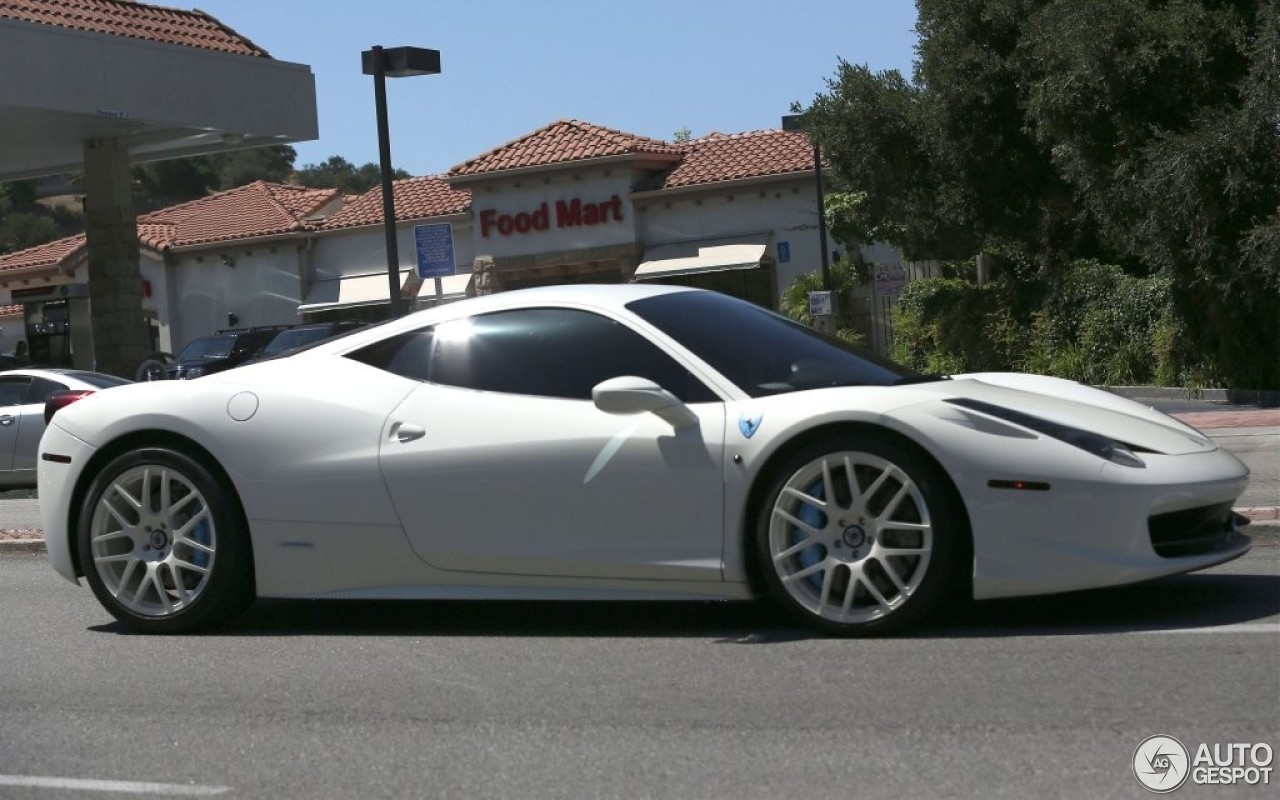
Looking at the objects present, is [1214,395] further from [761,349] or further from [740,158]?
[740,158]

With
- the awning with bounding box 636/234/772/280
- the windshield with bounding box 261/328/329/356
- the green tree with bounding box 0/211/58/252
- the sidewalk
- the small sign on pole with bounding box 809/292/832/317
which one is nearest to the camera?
the sidewalk

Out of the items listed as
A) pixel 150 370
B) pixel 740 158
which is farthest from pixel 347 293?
pixel 150 370

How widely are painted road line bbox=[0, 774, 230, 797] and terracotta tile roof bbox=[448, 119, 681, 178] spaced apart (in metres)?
40.7

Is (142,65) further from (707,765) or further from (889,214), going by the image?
(707,765)

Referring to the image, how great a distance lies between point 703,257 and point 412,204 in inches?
428

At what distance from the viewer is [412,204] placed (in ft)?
166

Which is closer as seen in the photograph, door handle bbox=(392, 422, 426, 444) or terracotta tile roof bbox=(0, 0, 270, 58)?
door handle bbox=(392, 422, 426, 444)

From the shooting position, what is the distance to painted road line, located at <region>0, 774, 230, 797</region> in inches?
176

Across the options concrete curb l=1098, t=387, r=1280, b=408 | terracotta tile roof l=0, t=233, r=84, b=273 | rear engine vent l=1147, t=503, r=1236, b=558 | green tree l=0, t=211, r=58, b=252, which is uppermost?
green tree l=0, t=211, r=58, b=252

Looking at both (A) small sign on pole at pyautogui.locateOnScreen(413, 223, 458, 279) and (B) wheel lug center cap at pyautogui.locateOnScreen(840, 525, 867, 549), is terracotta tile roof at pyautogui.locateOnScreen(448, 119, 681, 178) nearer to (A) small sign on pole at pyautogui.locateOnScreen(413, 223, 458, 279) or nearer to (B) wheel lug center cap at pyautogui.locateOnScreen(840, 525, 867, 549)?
(A) small sign on pole at pyautogui.locateOnScreen(413, 223, 458, 279)

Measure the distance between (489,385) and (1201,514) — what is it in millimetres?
2594

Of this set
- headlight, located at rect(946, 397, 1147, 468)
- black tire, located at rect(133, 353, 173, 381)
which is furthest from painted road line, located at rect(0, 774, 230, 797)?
black tire, located at rect(133, 353, 173, 381)

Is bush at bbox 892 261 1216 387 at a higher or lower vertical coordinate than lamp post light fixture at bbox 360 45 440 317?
lower

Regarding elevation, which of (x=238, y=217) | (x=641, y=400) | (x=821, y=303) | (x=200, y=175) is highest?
(x=200, y=175)
